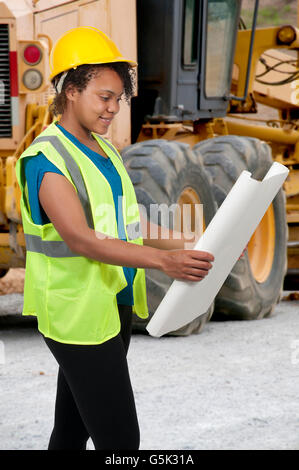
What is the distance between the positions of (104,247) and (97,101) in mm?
452

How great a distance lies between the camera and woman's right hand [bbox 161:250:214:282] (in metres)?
2.39

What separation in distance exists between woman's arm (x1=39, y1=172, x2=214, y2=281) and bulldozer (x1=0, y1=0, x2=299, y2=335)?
3947mm

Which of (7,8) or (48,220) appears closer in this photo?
(48,220)

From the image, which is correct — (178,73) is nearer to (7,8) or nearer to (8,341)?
(7,8)

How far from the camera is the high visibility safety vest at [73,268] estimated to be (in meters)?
2.50

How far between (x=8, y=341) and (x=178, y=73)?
9.82ft

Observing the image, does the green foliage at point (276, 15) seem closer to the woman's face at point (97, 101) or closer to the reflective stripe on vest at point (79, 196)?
the woman's face at point (97, 101)

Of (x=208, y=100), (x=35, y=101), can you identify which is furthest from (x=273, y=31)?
(x=35, y=101)

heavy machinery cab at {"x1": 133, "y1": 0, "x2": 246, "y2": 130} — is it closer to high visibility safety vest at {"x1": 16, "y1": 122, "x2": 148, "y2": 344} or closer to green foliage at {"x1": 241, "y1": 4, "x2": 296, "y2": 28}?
high visibility safety vest at {"x1": 16, "y1": 122, "x2": 148, "y2": 344}

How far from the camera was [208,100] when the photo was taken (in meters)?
8.71

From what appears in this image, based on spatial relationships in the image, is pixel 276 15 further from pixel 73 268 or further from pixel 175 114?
pixel 73 268

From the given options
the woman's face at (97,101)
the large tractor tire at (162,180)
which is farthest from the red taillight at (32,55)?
the woman's face at (97,101)

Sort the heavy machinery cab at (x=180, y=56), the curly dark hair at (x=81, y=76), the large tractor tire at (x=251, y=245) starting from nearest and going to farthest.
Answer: the curly dark hair at (x=81, y=76), the large tractor tire at (x=251, y=245), the heavy machinery cab at (x=180, y=56)

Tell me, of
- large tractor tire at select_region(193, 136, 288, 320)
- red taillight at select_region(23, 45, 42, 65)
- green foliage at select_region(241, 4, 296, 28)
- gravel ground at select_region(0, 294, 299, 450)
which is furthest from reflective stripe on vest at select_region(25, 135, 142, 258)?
green foliage at select_region(241, 4, 296, 28)
